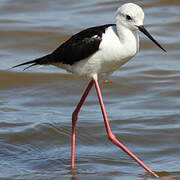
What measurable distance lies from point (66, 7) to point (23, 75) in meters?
3.40

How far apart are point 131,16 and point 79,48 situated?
669 millimetres

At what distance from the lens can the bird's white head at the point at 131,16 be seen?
5.91m

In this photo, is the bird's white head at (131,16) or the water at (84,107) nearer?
the bird's white head at (131,16)

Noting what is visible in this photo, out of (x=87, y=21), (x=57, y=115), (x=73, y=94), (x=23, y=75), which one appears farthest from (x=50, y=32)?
(x=57, y=115)

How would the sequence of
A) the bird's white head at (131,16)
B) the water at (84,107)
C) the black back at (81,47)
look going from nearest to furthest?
the bird's white head at (131,16) → the black back at (81,47) → the water at (84,107)

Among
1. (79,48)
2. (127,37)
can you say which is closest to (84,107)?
(79,48)

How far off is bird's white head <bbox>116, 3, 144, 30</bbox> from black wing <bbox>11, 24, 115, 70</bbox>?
0.24 meters

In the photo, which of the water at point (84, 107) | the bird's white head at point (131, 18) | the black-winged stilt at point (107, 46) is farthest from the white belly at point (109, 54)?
the water at point (84, 107)

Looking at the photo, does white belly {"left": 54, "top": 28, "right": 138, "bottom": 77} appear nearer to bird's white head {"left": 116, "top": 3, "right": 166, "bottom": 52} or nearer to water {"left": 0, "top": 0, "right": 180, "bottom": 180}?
bird's white head {"left": 116, "top": 3, "right": 166, "bottom": 52}

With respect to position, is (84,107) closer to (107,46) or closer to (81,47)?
(81,47)

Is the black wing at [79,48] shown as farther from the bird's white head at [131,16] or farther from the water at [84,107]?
the water at [84,107]

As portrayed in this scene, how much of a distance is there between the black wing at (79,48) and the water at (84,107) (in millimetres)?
1119

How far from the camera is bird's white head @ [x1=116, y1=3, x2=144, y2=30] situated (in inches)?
233

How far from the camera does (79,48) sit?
623cm
